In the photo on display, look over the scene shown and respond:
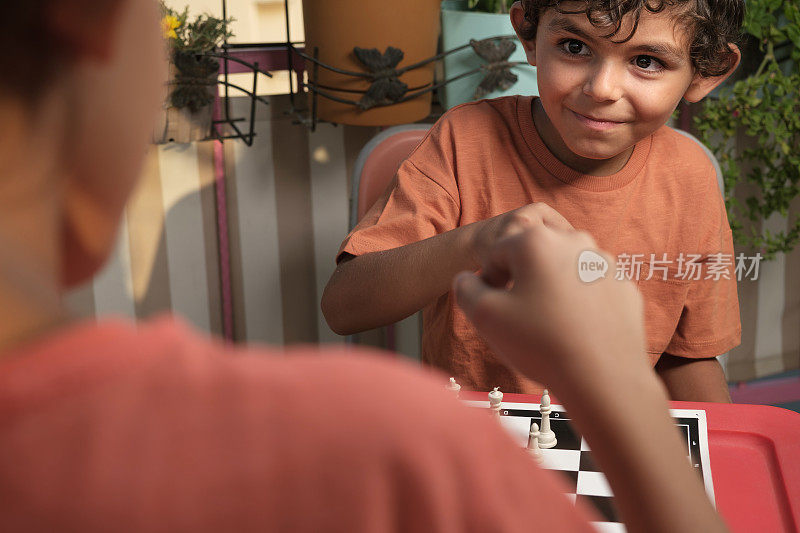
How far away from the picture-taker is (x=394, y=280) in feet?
4.09

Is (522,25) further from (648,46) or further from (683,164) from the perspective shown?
(683,164)

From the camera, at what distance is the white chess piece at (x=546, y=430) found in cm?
99

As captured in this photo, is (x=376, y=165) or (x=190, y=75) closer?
(x=376, y=165)

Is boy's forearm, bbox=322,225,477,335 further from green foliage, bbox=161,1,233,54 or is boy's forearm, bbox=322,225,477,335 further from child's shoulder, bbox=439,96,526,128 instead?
green foliage, bbox=161,1,233,54

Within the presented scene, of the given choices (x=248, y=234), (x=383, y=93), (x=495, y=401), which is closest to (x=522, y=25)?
(x=383, y=93)

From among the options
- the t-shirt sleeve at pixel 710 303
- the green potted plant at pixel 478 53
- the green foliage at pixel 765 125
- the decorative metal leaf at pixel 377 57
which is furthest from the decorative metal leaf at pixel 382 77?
the green foliage at pixel 765 125

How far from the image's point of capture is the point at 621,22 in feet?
4.05

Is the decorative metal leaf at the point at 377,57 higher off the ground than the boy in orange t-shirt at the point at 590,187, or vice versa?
the decorative metal leaf at the point at 377,57

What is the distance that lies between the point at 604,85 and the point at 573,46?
100 millimetres

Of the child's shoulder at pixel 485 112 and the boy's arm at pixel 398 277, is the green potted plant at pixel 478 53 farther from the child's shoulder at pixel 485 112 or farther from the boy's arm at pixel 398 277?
the boy's arm at pixel 398 277

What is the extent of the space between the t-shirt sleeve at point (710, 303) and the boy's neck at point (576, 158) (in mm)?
189

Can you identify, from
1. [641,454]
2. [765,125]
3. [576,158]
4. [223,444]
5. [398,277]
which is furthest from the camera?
[765,125]

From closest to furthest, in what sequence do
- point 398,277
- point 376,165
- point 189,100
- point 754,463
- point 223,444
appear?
point 223,444
point 754,463
point 398,277
point 376,165
point 189,100

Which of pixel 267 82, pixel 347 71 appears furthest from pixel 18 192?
pixel 267 82
